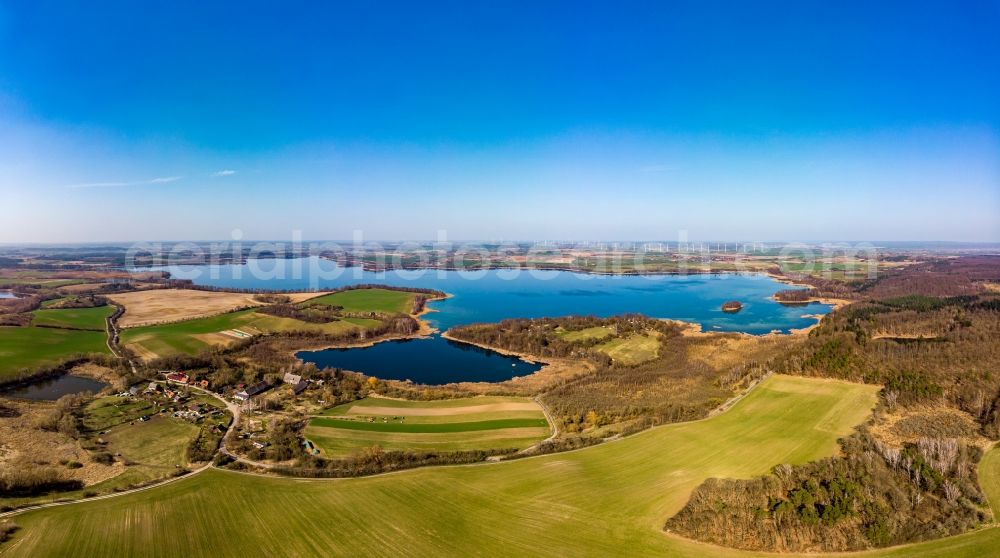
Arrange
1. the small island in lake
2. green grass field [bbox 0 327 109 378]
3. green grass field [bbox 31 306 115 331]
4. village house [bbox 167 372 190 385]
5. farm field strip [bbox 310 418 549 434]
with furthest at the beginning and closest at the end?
the small island in lake → green grass field [bbox 31 306 115 331] → green grass field [bbox 0 327 109 378] → village house [bbox 167 372 190 385] → farm field strip [bbox 310 418 549 434]

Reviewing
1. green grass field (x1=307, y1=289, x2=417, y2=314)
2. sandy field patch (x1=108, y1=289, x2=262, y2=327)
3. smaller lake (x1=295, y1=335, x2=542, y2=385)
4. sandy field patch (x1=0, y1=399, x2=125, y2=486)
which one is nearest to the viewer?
sandy field patch (x1=0, y1=399, x2=125, y2=486)

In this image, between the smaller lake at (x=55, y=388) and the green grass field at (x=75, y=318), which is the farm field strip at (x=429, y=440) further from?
the green grass field at (x=75, y=318)

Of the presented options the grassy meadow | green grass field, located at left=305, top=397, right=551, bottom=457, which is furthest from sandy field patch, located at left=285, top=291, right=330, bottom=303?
the grassy meadow

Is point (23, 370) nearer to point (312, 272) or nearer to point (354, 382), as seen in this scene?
point (354, 382)

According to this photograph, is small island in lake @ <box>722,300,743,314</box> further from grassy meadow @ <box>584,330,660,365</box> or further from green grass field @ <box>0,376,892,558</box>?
green grass field @ <box>0,376,892,558</box>

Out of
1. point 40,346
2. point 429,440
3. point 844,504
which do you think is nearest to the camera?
point 844,504

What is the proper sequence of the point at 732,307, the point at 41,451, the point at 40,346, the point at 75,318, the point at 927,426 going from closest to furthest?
the point at 41,451
the point at 927,426
the point at 40,346
the point at 75,318
the point at 732,307

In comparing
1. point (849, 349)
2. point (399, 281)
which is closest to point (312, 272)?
point (399, 281)

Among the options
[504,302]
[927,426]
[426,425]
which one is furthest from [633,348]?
[504,302]

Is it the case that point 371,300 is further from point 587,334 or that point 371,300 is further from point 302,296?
point 587,334
